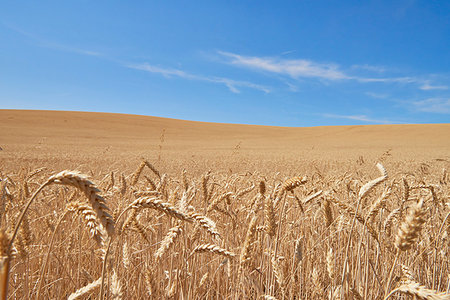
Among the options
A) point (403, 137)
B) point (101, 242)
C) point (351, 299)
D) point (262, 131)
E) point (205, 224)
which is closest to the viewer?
point (101, 242)

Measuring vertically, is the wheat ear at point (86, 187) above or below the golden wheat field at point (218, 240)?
above

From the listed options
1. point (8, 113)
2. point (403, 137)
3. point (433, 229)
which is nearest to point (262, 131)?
point (403, 137)

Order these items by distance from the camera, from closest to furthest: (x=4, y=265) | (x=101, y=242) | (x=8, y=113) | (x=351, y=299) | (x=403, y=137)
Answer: (x=4, y=265) → (x=101, y=242) → (x=351, y=299) → (x=403, y=137) → (x=8, y=113)

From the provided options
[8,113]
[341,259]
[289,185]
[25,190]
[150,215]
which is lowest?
[341,259]

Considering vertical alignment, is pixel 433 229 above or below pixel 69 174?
below

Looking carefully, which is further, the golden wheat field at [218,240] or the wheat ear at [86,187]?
the golden wheat field at [218,240]

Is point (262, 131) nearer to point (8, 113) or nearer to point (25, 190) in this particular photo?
point (8, 113)

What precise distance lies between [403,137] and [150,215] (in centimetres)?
5928

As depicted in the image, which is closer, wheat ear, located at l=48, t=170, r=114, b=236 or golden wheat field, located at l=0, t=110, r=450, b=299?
wheat ear, located at l=48, t=170, r=114, b=236

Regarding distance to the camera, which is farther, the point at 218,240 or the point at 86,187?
the point at 218,240

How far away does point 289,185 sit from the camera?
1249mm

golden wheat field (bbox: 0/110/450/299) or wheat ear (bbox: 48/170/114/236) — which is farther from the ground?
wheat ear (bbox: 48/170/114/236)

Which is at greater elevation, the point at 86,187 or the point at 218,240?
the point at 86,187

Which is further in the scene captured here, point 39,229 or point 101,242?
point 39,229
